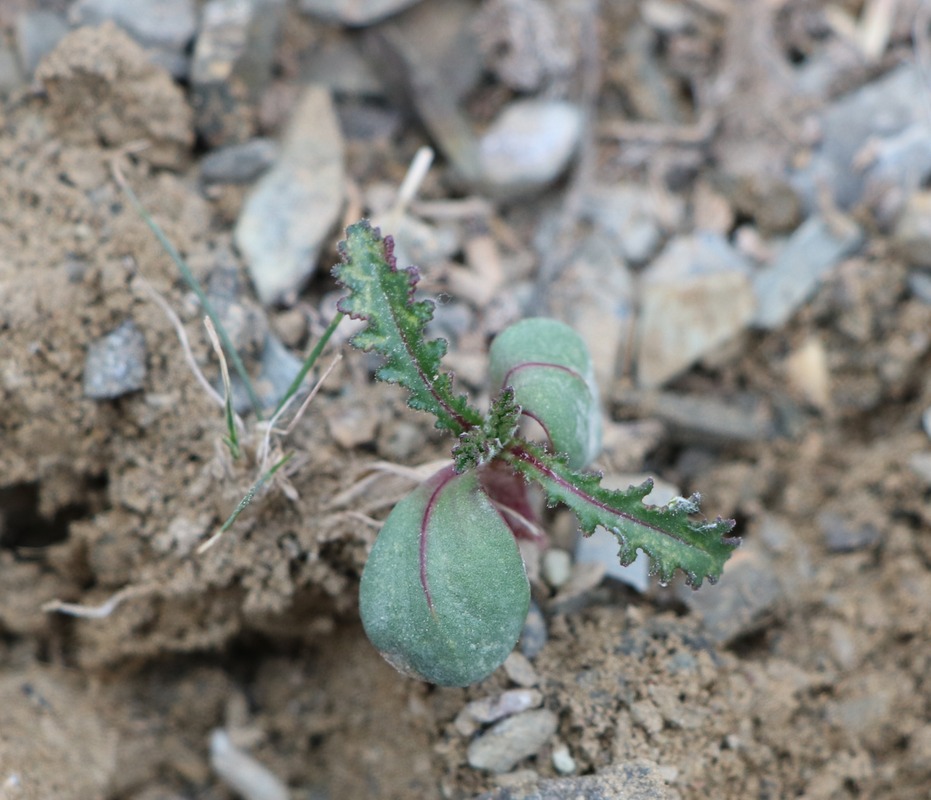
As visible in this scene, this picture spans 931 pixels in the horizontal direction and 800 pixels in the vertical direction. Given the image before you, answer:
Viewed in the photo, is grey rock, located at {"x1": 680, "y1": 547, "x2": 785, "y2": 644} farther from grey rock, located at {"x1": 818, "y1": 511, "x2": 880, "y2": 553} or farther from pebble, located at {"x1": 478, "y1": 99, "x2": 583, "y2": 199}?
pebble, located at {"x1": 478, "y1": 99, "x2": 583, "y2": 199}

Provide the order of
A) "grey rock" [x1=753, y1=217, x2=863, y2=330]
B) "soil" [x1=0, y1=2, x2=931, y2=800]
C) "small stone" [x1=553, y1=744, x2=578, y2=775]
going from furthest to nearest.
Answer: "grey rock" [x1=753, y1=217, x2=863, y2=330]
"soil" [x1=0, y1=2, x2=931, y2=800]
"small stone" [x1=553, y1=744, x2=578, y2=775]

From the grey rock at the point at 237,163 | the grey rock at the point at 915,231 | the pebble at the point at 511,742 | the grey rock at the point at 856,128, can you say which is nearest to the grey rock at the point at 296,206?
the grey rock at the point at 237,163

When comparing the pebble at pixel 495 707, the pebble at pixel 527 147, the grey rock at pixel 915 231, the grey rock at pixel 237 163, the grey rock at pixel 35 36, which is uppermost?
the grey rock at pixel 35 36

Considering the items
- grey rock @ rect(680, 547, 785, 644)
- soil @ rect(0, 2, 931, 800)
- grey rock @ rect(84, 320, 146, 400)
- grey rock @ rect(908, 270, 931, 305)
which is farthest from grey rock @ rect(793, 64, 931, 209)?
grey rock @ rect(84, 320, 146, 400)

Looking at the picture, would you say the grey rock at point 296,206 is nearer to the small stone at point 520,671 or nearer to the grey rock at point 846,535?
the small stone at point 520,671

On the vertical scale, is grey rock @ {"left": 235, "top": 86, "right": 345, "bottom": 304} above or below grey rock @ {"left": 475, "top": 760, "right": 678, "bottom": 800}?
above

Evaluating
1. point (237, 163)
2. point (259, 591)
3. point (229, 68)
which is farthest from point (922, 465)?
point (229, 68)

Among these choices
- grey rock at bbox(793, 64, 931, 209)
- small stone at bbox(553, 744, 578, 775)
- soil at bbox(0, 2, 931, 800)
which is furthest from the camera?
grey rock at bbox(793, 64, 931, 209)
